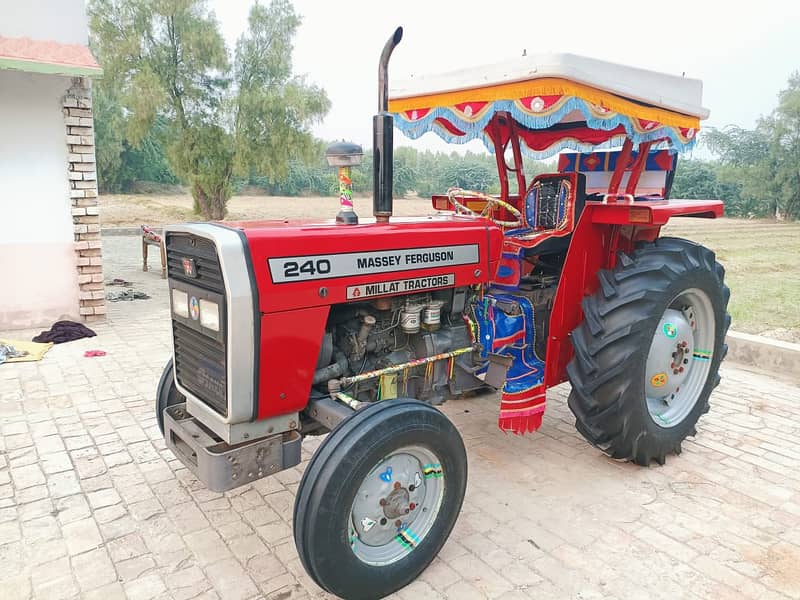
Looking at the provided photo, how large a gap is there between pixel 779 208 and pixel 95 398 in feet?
96.8

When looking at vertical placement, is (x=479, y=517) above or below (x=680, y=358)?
below

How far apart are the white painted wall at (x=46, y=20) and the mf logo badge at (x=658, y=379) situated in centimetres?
665

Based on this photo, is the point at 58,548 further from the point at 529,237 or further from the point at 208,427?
the point at 529,237

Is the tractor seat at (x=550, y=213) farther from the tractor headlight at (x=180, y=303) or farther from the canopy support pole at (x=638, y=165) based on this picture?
the tractor headlight at (x=180, y=303)

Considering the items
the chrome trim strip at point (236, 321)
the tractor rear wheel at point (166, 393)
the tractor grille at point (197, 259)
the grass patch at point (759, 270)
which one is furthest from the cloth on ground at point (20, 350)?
the grass patch at point (759, 270)

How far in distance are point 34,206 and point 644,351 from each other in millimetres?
6408

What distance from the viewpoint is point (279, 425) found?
2.55 meters

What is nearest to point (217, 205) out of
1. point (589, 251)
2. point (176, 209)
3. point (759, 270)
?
point (176, 209)

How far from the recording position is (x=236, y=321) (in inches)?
88.7

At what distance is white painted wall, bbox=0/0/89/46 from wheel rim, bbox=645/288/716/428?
6573mm

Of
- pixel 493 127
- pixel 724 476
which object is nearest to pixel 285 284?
pixel 493 127

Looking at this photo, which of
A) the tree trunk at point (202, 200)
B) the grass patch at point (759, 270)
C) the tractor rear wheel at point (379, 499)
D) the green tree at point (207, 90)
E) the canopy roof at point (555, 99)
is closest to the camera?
the tractor rear wheel at point (379, 499)

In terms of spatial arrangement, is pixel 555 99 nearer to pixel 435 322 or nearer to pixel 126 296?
pixel 435 322

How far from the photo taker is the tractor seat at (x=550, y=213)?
3.59 meters
